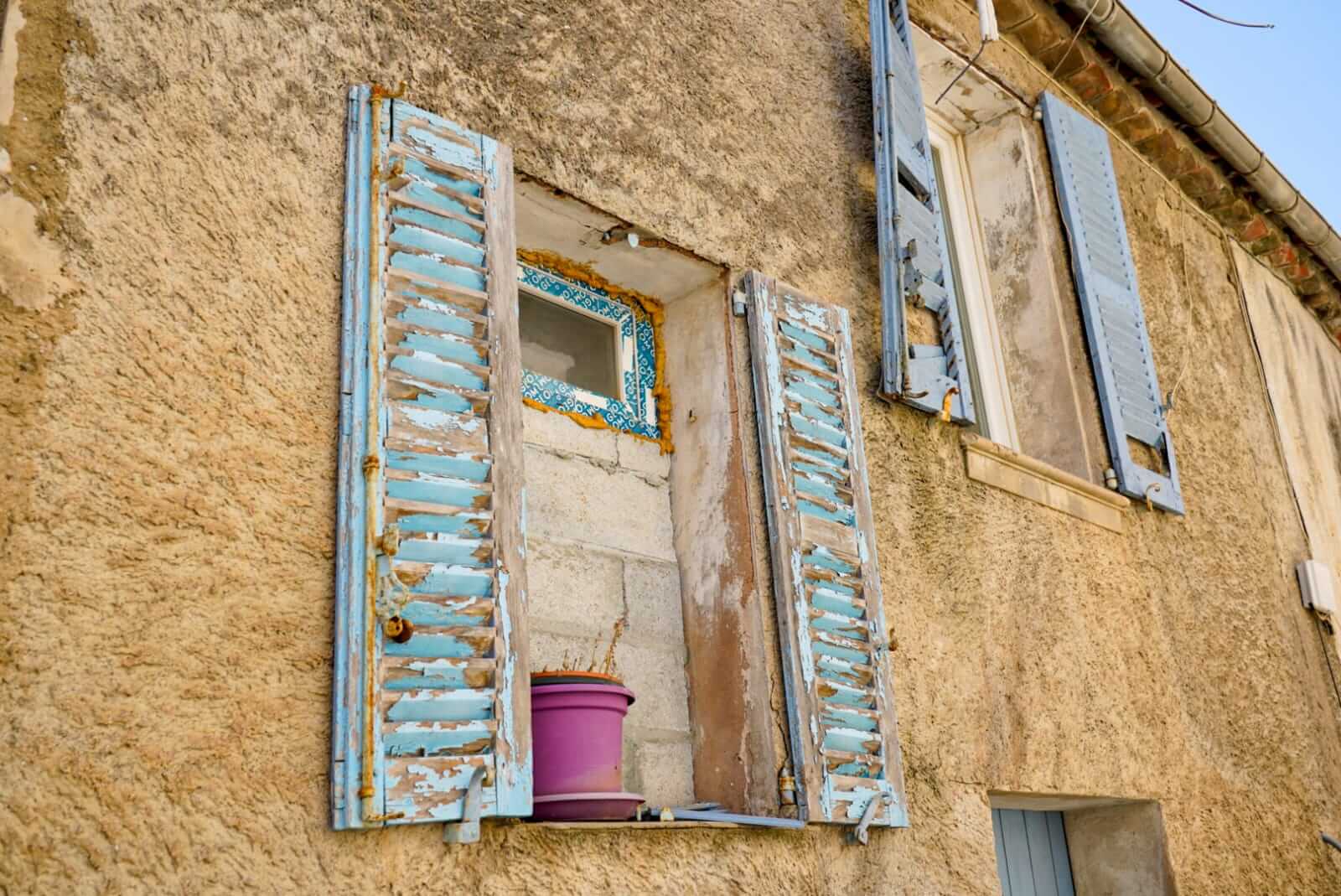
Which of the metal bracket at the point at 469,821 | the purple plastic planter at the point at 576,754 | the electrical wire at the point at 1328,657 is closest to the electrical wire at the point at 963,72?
the electrical wire at the point at 1328,657

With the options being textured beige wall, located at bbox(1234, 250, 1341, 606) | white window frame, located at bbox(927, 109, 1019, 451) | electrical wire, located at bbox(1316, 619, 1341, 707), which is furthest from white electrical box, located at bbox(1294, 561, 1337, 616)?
white window frame, located at bbox(927, 109, 1019, 451)

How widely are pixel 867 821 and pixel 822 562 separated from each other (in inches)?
24.8

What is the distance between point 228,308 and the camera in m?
2.43

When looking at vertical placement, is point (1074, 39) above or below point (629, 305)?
above

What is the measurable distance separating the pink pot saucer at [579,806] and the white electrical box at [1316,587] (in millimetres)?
4041

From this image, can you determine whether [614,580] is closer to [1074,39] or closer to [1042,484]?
[1042,484]

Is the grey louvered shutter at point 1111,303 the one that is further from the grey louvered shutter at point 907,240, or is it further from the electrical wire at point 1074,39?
the grey louvered shutter at point 907,240

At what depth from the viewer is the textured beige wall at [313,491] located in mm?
2094

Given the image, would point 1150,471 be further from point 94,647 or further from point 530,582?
point 94,647

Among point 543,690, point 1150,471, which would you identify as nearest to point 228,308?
point 543,690

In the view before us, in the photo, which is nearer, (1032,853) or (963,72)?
(1032,853)

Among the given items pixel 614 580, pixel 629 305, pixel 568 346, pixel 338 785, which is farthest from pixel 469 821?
pixel 629 305

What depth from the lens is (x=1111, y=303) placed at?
5141 millimetres

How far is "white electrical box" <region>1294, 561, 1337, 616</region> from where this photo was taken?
224 inches
